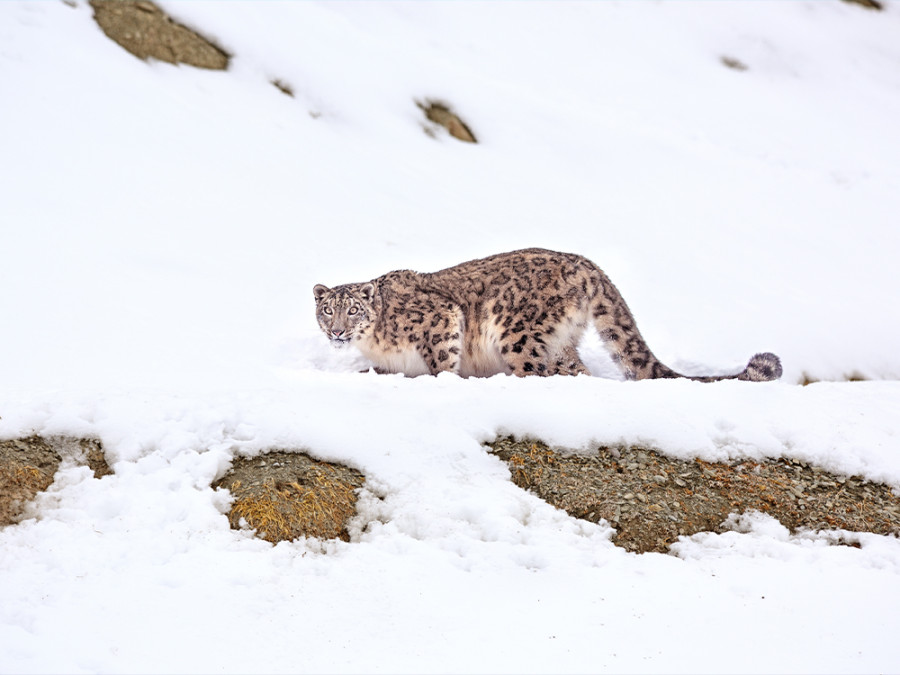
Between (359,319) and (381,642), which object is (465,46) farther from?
(381,642)

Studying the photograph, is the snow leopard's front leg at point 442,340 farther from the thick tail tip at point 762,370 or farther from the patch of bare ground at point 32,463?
the patch of bare ground at point 32,463

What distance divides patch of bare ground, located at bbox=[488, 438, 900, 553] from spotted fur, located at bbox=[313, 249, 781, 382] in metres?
2.65

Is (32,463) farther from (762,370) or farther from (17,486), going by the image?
(762,370)

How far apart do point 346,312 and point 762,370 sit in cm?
513

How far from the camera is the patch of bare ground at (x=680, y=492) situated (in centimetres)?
669

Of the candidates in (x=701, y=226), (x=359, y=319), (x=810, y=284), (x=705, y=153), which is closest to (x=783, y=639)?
(x=359, y=319)

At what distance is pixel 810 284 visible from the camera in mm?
15797

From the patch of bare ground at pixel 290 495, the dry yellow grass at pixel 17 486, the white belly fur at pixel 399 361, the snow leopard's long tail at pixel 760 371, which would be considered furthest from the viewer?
the white belly fur at pixel 399 361

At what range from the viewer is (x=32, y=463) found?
641 centimetres

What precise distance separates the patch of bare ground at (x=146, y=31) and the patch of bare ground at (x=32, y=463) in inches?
590

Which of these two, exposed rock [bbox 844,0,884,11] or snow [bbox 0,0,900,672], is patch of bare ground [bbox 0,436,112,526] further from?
exposed rock [bbox 844,0,884,11]

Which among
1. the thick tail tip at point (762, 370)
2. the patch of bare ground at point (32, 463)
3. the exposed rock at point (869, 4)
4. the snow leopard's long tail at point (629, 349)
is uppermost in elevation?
the exposed rock at point (869, 4)

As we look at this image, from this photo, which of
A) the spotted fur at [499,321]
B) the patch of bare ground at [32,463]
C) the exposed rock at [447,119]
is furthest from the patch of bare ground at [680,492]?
the exposed rock at [447,119]

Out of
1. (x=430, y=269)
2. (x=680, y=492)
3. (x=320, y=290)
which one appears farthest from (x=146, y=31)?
(x=680, y=492)
